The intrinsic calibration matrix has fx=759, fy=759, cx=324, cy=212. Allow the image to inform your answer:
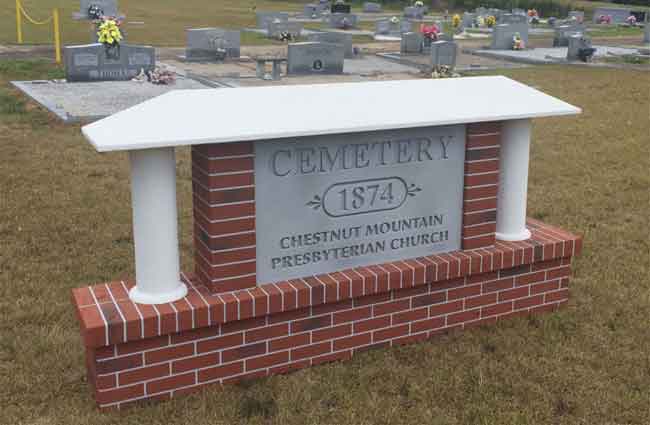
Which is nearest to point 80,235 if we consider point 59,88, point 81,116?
point 81,116

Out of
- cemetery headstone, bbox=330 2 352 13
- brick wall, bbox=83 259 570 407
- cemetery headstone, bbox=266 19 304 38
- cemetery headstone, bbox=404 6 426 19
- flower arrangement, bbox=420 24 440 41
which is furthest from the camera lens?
cemetery headstone, bbox=404 6 426 19

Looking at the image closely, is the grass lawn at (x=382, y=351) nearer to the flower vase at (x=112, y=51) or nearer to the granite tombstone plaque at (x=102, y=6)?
the flower vase at (x=112, y=51)

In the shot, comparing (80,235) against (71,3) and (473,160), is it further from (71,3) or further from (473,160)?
(71,3)

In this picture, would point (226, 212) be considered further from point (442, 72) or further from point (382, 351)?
point (442, 72)

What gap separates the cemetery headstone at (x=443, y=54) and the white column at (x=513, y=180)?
14555 mm

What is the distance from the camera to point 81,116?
1172 cm

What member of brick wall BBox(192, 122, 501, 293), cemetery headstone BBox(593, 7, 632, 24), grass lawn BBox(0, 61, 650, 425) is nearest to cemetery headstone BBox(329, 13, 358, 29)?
cemetery headstone BBox(593, 7, 632, 24)

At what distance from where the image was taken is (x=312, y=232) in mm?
4477

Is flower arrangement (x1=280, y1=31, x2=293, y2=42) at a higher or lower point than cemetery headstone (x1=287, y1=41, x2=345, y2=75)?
higher

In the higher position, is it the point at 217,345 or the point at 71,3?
the point at 71,3

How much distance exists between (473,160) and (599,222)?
3.02 metres

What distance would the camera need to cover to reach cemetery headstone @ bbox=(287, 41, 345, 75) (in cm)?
1833

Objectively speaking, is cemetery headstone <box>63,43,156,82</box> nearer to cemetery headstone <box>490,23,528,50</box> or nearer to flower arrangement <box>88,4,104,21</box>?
cemetery headstone <box>490,23,528,50</box>

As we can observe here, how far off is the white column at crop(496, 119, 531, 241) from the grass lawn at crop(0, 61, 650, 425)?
0.59 meters
